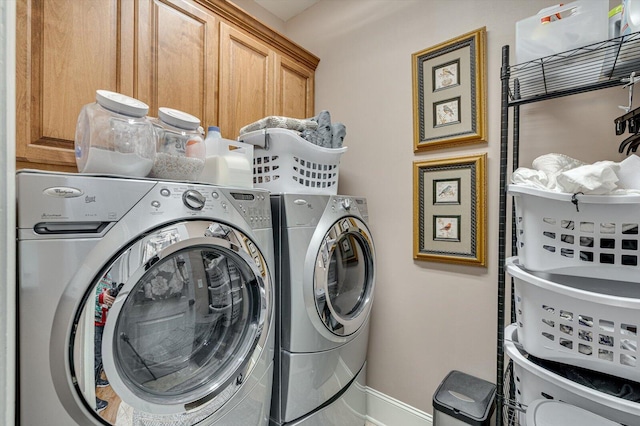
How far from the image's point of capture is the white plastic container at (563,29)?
3.09ft

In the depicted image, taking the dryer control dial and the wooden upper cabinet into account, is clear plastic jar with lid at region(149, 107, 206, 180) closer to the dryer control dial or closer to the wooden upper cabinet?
the dryer control dial

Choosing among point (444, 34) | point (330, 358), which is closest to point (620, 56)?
point (444, 34)

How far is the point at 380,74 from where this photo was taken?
181cm

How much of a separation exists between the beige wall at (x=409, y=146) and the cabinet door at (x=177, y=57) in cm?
85

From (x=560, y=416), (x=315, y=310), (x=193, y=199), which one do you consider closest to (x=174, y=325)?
(x=193, y=199)

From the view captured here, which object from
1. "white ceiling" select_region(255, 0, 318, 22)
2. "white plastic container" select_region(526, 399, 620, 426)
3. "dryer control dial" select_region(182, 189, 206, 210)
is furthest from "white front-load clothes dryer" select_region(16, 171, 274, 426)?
"white ceiling" select_region(255, 0, 318, 22)

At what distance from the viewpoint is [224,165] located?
115 cm

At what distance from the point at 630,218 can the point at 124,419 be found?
1.40 metres

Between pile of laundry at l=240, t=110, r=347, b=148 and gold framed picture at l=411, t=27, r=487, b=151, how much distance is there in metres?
0.47

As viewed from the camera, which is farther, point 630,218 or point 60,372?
point 630,218

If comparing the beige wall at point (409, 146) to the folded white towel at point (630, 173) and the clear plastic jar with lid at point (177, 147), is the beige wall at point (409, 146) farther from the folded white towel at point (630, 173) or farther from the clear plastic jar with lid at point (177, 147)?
the clear plastic jar with lid at point (177, 147)

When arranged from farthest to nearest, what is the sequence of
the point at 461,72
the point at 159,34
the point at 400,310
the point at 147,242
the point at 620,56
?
the point at 400,310
the point at 461,72
the point at 159,34
the point at 620,56
the point at 147,242

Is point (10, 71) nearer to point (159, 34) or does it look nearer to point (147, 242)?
point (147, 242)

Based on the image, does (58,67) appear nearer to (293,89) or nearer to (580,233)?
(293,89)
